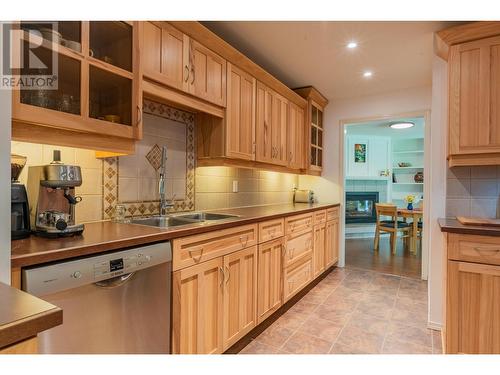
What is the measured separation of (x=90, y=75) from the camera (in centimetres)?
141

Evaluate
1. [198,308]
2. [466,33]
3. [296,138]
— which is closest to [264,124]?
[296,138]

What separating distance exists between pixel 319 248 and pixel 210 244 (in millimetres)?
2028

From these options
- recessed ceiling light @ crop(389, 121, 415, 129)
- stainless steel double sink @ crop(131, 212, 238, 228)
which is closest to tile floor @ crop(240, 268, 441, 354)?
stainless steel double sink @ crop(131, 212, 238, 228)

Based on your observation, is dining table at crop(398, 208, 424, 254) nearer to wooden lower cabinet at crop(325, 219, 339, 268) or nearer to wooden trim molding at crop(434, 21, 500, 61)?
wooden lower cabinet at crop(325, 219, 339, 268)

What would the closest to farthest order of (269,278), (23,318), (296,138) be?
(23,318) < (269,278) < (296,138)

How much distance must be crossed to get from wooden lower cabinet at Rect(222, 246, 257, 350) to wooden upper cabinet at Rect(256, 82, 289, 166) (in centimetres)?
110

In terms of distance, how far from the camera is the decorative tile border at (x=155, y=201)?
5.91ft

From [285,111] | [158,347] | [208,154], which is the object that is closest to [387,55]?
[285,111]

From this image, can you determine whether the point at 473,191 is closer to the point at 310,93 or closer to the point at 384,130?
the point at 310,93

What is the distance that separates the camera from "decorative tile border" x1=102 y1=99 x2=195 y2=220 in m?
1.80

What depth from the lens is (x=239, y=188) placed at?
122 inches

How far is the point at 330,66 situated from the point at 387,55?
0.54 m

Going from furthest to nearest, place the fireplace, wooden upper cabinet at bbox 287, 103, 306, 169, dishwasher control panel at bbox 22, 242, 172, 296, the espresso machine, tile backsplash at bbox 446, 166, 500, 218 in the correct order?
1. the fireplace
2. wooden upper cabinet at bbox 287, 103, 306, 169
3. tile backsplash at bbox 446, 166, 500, 218
4. the espresso machine
5. dishwasher control panel at bbox 22, 242, 172, 296
